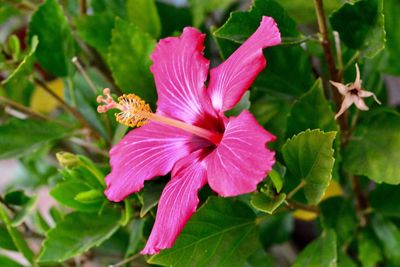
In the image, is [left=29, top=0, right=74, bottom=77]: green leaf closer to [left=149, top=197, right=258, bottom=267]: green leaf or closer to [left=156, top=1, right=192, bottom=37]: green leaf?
[left=156, top=1, right=192, bottom=37]: green leaf

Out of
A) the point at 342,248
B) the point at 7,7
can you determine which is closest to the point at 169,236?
the point at 342,248

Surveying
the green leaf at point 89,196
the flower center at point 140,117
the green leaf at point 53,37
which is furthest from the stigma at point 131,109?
the green leaf at point 53,37

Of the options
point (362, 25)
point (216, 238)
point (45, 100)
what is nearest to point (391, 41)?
point (362, 25)

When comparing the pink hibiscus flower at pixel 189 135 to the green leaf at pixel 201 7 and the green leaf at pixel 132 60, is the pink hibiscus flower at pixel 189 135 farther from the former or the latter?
the green leaf at pixel 201 7

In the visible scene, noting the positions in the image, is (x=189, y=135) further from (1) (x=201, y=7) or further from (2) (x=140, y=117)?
(1) (x=201, y=7)

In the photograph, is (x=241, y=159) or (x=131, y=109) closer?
(x=241, y=159)

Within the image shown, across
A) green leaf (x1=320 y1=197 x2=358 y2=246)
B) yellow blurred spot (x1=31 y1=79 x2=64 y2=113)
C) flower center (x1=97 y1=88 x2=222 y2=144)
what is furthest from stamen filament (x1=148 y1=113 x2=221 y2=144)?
yellow blurred spot (x1=31 y1=79 x2=64 y2=113)
